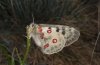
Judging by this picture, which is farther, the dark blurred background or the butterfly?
the dark blurred background

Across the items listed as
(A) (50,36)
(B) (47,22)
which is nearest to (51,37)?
(A) (50,36)

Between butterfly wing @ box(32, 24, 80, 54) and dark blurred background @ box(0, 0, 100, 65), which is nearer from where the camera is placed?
butterfly wing @ box(32, 24, 80, 54)

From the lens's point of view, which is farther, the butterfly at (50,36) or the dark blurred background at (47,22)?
the dark blurred background at (47,22)

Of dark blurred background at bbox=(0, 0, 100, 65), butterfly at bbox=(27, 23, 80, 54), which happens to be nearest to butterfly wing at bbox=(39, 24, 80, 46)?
butterfly at bbox=(27, 23, 80, 54)

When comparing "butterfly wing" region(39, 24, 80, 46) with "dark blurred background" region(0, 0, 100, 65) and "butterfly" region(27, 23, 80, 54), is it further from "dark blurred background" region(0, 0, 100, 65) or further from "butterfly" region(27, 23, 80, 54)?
"dark blurred background" region(0, 0, 100, 65)

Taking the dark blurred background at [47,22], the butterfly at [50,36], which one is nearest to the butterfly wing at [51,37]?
the butterfly at [50,36]

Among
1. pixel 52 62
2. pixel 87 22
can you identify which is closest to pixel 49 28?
pixel 52 62

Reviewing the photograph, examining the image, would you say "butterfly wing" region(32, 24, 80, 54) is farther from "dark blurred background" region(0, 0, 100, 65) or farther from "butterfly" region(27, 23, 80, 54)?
"dark blurred background" region(0, 0, 100, 65)

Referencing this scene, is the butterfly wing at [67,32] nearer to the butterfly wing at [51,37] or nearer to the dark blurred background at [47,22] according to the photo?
the butterfly wing at [51,37]

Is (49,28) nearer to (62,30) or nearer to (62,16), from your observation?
(62,30)
